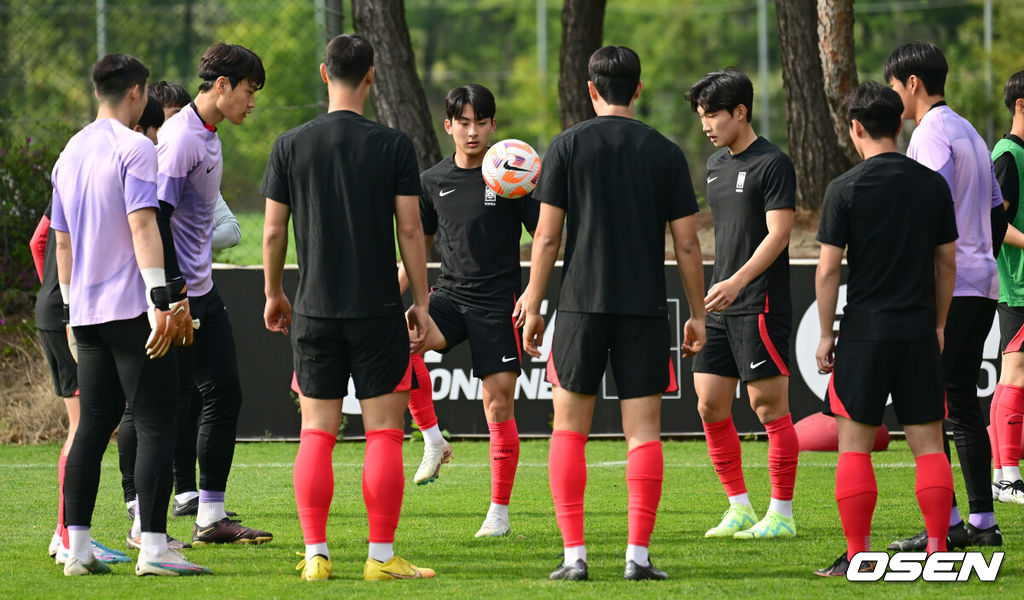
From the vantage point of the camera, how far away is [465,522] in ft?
22.6

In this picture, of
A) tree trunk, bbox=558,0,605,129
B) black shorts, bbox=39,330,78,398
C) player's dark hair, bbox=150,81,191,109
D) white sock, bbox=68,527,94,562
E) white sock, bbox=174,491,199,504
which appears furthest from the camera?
tree trunk, bbox=558,0,605,129

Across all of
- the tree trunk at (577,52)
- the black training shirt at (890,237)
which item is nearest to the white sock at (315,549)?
the black training shirt at (890,237)

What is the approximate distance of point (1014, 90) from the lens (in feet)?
21.5

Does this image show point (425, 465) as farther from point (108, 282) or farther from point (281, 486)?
point (108, 282)

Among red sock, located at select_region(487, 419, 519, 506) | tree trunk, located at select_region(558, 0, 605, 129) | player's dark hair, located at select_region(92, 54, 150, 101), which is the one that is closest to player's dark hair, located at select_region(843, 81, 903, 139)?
red sock, located at select_region(487, 419, 519, 506)

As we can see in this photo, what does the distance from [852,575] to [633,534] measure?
2.94 ft

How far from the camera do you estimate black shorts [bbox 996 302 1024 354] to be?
283 inches

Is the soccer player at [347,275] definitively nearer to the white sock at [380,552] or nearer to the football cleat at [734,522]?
the white sock at [380,552]

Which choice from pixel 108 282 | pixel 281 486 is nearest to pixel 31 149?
pixel 281 486

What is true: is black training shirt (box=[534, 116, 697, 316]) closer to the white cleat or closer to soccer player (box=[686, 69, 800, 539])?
soccer player (box=[686, 69, 800, 539])

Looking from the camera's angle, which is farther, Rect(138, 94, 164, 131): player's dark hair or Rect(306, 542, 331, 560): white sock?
Rect(138, 94, 164, 131): player's dark hair

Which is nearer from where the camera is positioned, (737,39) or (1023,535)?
(1023,535)

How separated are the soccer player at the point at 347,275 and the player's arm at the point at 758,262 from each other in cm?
149

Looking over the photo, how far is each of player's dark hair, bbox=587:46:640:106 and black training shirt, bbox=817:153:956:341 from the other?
925mm
